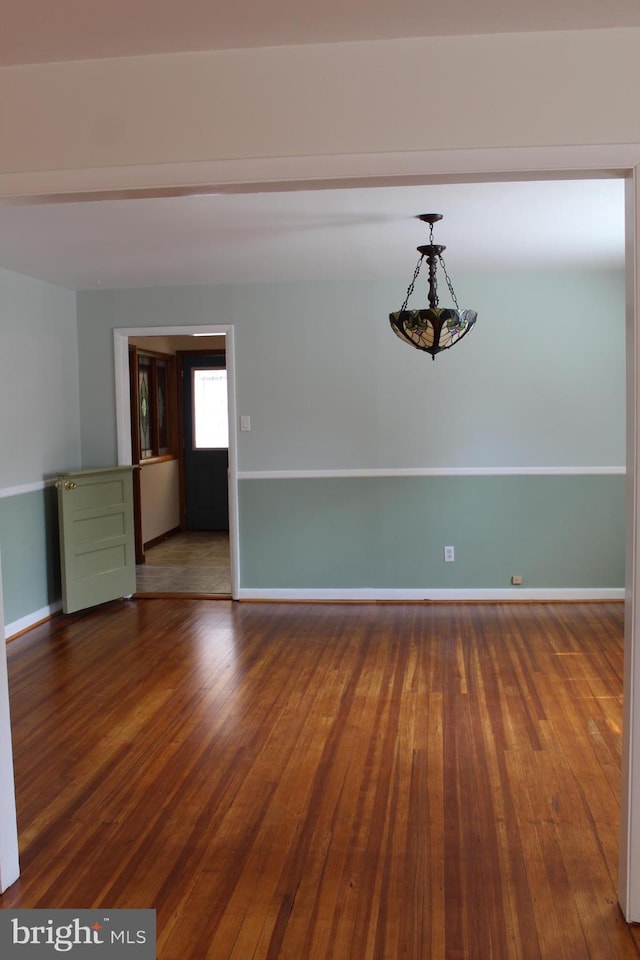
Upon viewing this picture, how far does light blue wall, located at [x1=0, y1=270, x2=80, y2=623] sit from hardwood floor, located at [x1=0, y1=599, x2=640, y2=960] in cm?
62

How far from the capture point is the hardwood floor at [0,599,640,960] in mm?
2449

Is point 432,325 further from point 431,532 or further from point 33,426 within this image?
point 33,426

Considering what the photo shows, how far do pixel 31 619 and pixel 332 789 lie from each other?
326cm

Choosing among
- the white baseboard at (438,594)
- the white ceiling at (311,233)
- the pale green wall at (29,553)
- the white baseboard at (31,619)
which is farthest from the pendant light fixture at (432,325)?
the white baseboard at (31,619)

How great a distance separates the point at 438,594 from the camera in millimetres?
6379

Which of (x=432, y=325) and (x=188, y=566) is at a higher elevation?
(x=432, y=325)

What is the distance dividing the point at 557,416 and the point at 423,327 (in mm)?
2170

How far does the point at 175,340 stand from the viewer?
9641 millimetres

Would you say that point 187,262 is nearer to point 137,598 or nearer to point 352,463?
point 352,463

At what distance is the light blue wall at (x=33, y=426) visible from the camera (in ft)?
18.1

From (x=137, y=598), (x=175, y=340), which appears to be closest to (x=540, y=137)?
(x=137, y=598)

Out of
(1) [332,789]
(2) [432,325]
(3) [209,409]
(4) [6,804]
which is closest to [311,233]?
(2) [432,325]

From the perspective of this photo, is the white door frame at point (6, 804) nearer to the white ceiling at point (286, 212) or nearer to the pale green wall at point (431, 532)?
the white ceiling at point (286, 212)

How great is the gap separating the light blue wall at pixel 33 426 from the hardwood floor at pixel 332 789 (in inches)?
24.6
